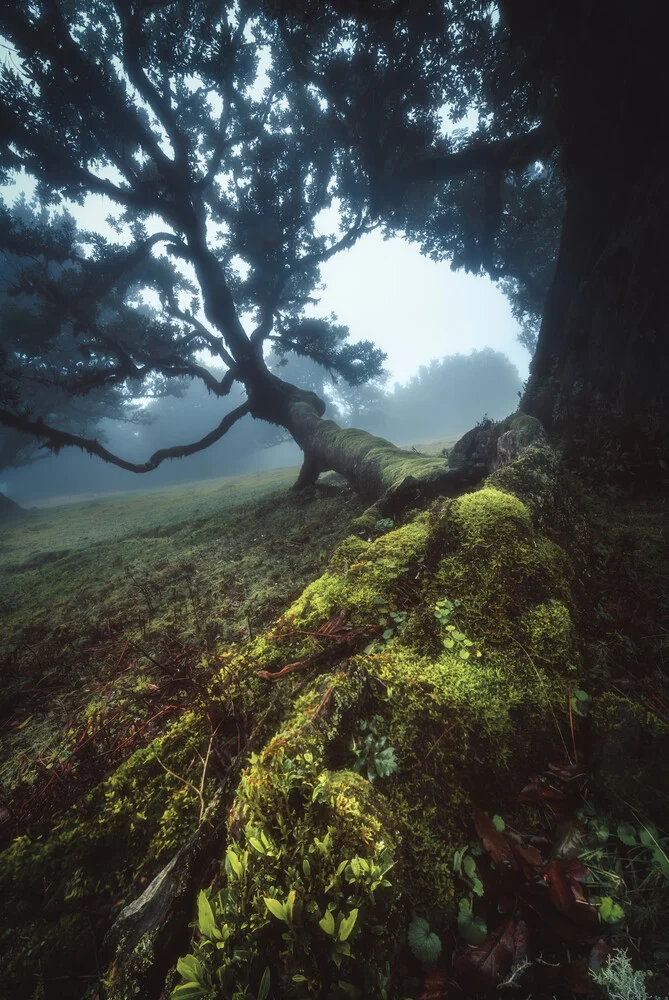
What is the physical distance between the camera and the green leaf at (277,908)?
0.98 metres

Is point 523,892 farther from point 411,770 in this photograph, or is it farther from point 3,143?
point 3,143

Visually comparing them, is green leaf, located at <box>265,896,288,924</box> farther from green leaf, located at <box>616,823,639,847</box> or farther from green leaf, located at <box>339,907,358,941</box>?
green leaf, located at <box>616,823,639,847</box>

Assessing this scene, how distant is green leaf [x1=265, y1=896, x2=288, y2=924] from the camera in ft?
3.20

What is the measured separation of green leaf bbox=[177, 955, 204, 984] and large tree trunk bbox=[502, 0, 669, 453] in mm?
6066

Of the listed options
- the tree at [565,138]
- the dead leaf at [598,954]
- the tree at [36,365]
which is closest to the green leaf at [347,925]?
the dead leaf at [598,954]

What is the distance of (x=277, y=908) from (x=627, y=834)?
4.31 ft

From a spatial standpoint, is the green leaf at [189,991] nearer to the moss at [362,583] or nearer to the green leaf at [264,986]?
the green leaf at [264,986]

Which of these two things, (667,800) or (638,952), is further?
(667,800)

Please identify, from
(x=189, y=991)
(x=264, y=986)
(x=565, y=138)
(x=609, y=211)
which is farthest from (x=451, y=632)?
(x=565, y=138)

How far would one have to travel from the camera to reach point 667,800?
141 cm

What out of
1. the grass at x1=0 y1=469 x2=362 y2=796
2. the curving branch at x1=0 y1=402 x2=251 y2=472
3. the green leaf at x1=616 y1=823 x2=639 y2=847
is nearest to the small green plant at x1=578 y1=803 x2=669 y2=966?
the green leaf at x1=616 y1=823 x2=639 y2=847

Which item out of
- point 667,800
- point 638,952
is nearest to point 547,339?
point 667,800

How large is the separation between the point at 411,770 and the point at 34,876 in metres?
1.63

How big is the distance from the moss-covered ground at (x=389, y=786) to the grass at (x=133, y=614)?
0.06m
